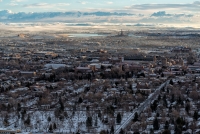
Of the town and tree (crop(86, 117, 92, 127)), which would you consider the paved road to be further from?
tree (crop(86, 117, 92, 127))

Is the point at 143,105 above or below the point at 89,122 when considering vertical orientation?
below

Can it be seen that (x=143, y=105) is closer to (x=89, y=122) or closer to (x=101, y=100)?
(x=101, y=100)

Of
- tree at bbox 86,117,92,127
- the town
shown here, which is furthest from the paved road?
tree at bbox 86,117,92,127

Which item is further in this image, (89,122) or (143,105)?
(143,105)

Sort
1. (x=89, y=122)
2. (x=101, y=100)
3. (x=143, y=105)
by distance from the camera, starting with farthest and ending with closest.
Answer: (x=101, y=100), (x=143, y=105), (x=89, y=122)

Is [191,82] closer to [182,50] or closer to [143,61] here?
[143,61]

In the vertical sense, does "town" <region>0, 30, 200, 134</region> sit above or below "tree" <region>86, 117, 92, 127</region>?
below

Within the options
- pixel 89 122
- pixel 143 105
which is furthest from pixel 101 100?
pixel 89 122

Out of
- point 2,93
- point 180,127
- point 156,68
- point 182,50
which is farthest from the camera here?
point 182,50

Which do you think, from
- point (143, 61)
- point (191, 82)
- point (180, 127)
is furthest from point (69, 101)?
point (143, 61)

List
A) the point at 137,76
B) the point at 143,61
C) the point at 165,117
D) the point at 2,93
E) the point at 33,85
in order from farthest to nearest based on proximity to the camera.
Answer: the point at 143,61
the point at 137,76
the point at 33,85
the point at 2,93
the point at 165,117

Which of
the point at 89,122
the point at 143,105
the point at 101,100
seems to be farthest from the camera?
the point at 101,100
